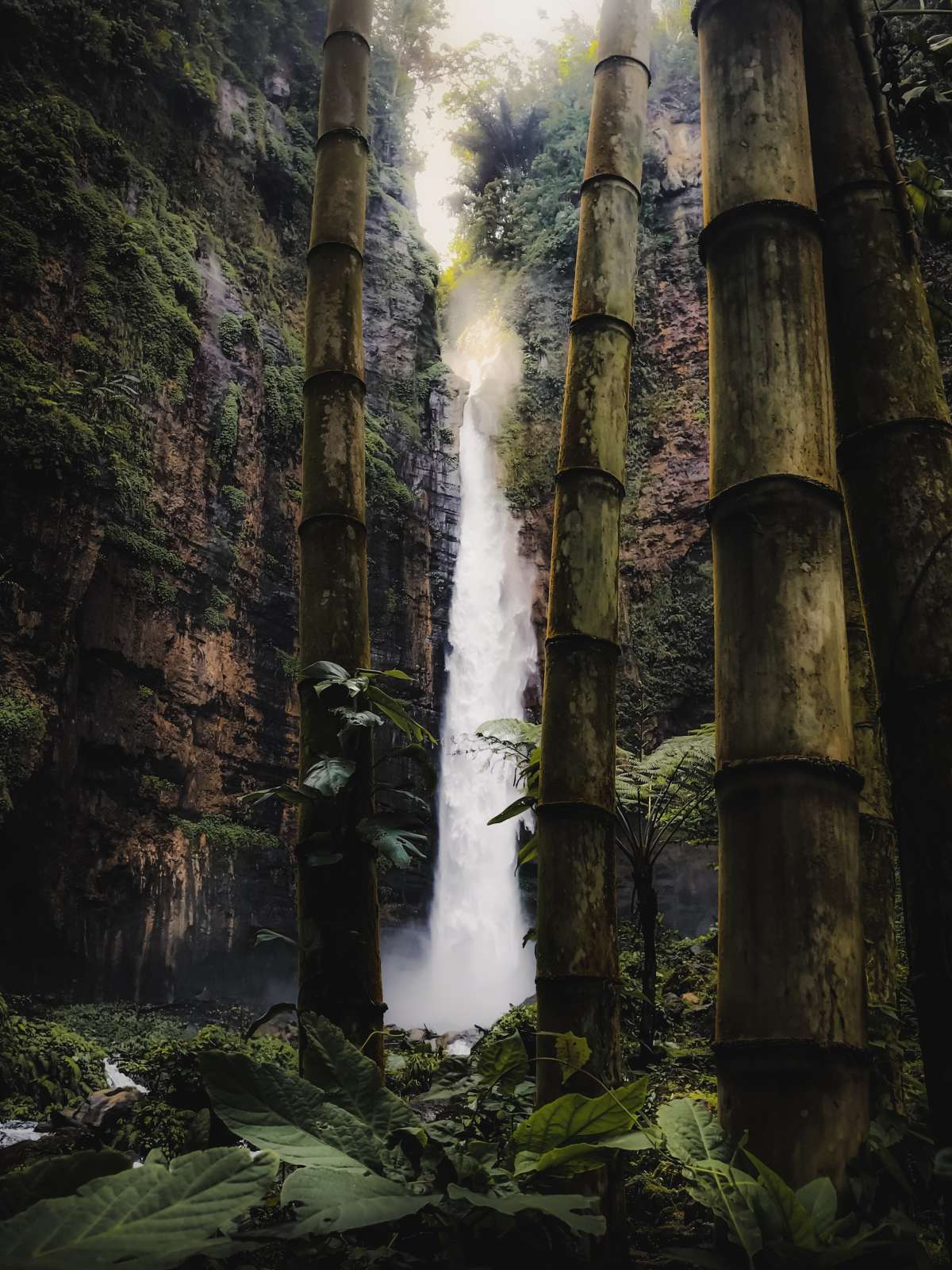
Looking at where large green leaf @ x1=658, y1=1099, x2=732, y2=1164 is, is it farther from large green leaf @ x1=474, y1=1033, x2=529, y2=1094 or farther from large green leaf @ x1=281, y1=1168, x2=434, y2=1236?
large green leaf @ x1=474, y1=1033, x2=529, y2=1094

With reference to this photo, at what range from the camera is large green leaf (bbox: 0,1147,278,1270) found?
579 mm

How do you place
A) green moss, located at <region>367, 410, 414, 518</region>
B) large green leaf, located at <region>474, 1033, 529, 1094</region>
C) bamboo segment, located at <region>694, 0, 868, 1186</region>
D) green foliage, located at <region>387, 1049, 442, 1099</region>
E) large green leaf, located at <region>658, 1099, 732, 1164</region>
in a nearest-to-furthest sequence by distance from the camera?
1. large green leaf, located at <region>658, 1099, 732, 1164</region>
2. bamboo segment, located at <region>694, 0, 868, 1186</region>
3. large green leaf, located at <region>474, 1033, 529, 1094</region>
4. green foliage, located at <region>387, 1049, 442, 1099</region>
5. green moss, located at <region>367, 410, 414, 518</region>

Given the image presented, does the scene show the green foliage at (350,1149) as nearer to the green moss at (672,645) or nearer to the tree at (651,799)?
the tree at (651,799)

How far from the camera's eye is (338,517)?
236 cm

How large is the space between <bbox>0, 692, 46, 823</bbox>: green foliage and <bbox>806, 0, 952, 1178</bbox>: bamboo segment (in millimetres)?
8354

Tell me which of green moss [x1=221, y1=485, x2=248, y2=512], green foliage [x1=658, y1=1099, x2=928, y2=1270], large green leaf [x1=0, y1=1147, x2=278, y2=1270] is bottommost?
green foliage [x1=658, y1=1099, x2=928, y2=1270]

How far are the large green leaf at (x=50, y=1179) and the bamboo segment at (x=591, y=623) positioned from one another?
1280 millimetres

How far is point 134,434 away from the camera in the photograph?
10.6 metres

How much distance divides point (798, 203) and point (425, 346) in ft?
49.3

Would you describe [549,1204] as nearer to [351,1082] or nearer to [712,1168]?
[712,1168]

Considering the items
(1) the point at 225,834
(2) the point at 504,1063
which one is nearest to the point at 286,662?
(1) the point at 225,834

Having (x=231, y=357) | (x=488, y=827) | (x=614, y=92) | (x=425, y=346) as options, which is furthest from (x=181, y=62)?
(x=614, y=92)

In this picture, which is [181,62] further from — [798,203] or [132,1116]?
[798,203]

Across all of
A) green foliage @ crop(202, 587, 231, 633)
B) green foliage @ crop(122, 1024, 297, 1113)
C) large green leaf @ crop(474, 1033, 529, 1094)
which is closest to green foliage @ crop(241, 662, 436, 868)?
large green leaf @ crop(474, 1033, 529, 1094)
